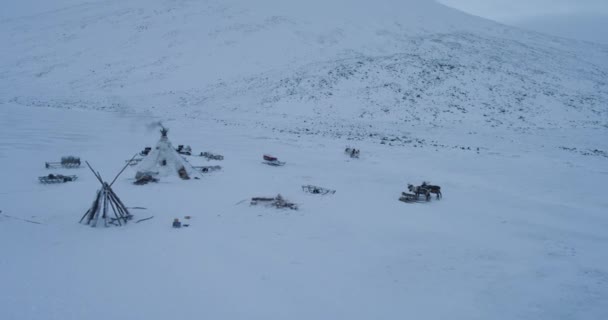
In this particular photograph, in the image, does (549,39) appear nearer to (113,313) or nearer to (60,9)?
(113,313)

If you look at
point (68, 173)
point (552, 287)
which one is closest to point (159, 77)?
point (68, 173)

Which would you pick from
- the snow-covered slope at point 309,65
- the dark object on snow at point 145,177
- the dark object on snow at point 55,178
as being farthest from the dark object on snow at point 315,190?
the snow-covered slope at point 309,65

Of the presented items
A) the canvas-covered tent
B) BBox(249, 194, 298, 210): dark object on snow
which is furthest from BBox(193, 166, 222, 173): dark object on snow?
BBox(249, 194, 298, 210): dark object on snow

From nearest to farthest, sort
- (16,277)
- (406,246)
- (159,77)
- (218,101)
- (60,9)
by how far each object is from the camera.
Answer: (16,277) → (406,246) → (218,101) → (159,77) → (60,9)

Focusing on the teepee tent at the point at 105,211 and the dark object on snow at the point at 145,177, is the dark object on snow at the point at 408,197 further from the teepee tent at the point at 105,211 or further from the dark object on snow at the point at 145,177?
the dark object on snow at the point at 145,177

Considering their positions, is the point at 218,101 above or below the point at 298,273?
above

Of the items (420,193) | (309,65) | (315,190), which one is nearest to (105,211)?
(315,190)
